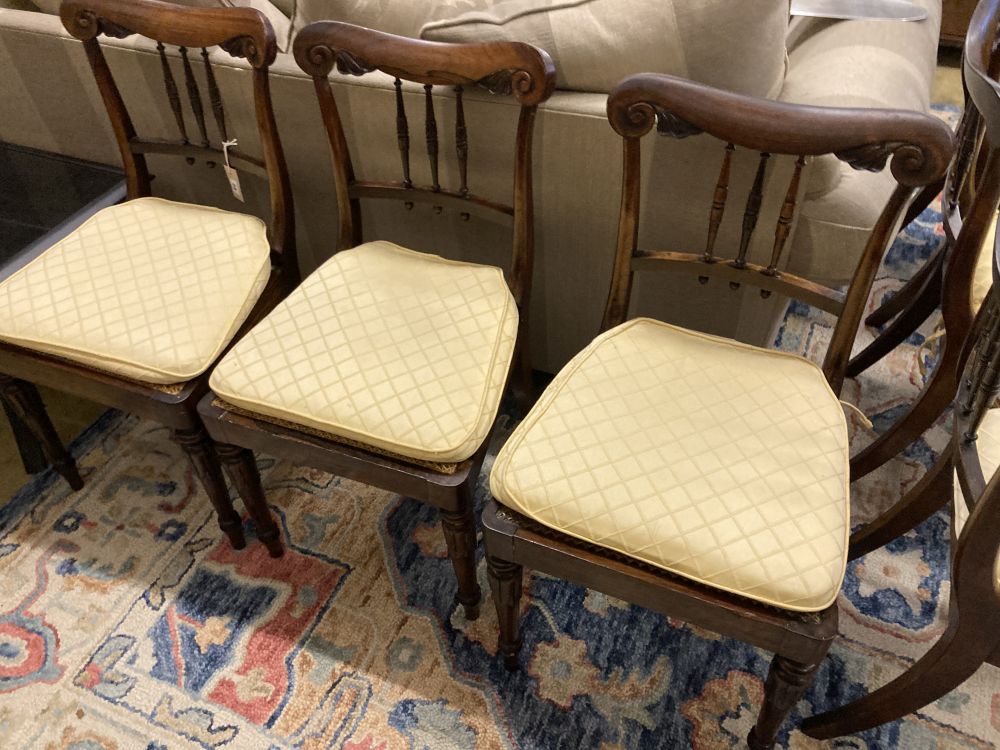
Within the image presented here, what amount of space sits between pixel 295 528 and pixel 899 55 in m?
1.33

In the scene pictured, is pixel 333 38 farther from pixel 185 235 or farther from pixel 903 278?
pixel 903 278

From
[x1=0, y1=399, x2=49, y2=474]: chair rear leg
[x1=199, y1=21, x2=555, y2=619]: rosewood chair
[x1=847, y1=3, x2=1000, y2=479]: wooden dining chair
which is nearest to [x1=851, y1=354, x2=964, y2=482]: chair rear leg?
[x1=847, y1=3, x2=1000, y2=479]: wooden dining chair

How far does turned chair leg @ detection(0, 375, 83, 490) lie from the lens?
3.98 ft

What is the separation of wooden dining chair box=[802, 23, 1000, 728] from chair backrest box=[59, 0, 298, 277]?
3.08ft

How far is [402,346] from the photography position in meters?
1.02

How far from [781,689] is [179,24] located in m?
1.23

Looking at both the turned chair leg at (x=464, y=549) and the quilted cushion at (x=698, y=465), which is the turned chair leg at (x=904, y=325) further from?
the turned chair leg at (x=464, y=549)

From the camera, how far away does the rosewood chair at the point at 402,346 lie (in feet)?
3.11

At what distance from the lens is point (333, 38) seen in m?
1.01

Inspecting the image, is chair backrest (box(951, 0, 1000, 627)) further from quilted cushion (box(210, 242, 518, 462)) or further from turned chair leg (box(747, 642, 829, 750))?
quilted cushion (box(210, 242, 518, 462))

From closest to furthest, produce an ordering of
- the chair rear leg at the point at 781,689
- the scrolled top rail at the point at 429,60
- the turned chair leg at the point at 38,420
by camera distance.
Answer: the chair rear leg at the point at 781,689 < the scrolled top rail at the point at 429,60 < the turned chair leg at the point at 38,420

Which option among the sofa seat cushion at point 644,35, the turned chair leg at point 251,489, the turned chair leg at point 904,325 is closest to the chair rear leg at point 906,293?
the turned chair leg at point 904,325

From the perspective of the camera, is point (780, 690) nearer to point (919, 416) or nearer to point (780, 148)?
point (919, 416)

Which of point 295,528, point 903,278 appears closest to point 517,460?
point 295,528
